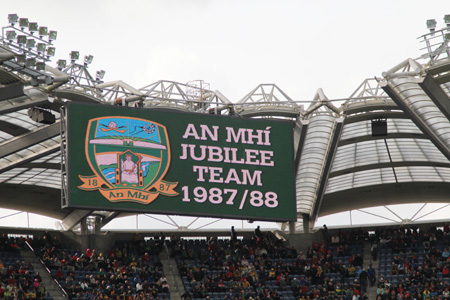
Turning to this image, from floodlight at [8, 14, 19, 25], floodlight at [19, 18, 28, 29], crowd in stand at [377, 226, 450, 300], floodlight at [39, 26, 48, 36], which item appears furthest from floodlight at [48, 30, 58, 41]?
crowd in stand at [377, 226, 450, 300]

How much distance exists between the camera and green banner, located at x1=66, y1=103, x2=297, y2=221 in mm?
35844

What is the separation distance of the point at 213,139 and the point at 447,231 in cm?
1810

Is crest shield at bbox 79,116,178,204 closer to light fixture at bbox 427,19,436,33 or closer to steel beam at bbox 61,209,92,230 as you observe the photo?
light fixture at bbox 427,19,436,33

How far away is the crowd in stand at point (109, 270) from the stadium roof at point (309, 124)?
3994 millimetres

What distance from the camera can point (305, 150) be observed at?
47.0 m

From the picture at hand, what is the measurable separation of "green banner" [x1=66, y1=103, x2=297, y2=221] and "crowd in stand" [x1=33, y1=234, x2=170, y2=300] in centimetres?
719

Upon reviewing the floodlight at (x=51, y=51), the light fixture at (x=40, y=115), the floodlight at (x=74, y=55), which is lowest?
the light fixture at (x=40, y=115)

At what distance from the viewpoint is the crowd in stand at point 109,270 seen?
42250mm

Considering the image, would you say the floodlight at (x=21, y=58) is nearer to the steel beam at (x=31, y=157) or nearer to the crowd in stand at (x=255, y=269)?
the steel beam at (x=31, y=157)

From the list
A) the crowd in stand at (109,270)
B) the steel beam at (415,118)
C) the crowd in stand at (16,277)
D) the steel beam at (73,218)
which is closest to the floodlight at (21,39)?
the crowd in stand at (16,277)

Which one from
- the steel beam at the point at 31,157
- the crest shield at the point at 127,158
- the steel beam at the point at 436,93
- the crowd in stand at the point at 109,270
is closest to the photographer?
the crest shield at the point at 127,158

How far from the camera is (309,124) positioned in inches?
1746

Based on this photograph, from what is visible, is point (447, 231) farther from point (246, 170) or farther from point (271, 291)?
point (246, 170)

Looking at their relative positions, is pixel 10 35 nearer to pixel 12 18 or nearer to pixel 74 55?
pixel 12 18
